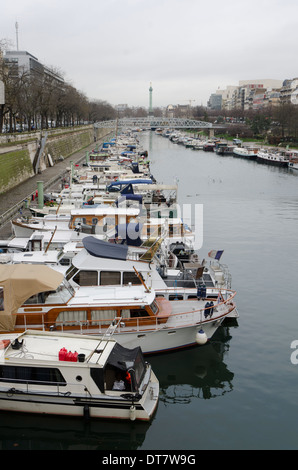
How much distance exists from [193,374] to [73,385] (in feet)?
16.3

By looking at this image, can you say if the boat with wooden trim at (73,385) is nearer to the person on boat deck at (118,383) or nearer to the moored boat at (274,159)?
the person on boat deck at (118,383)

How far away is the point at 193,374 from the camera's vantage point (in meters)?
15.5

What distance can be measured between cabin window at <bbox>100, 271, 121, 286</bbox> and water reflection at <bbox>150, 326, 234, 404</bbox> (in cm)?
308

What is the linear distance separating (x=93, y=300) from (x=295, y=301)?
11205mm

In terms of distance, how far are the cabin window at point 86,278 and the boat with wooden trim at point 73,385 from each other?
398 cm

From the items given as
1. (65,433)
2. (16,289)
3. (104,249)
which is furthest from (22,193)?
(65,433)

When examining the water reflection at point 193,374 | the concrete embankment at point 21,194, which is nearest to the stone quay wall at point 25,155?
the concrete embankment at point 21,194

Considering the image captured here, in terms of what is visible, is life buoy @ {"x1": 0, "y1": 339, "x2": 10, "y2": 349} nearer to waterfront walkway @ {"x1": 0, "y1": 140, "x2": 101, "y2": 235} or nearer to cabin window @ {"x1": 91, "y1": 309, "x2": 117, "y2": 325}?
cabin window @ {"x1": 91, "y1": 309, "x2": 117, "y2": 325}

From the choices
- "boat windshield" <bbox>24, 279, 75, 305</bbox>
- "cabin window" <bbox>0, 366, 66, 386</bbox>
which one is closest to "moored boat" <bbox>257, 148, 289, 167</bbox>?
"boat windshield" <bbox>24, 279, 75, 305</bbox>

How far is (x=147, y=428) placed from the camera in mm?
12430

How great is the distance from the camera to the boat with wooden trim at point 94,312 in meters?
14.2

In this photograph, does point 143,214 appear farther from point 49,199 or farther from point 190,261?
point 49,199

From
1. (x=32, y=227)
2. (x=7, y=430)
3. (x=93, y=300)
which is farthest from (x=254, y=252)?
(x=7, y=430)

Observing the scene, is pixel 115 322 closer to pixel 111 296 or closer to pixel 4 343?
pixel 111 296
